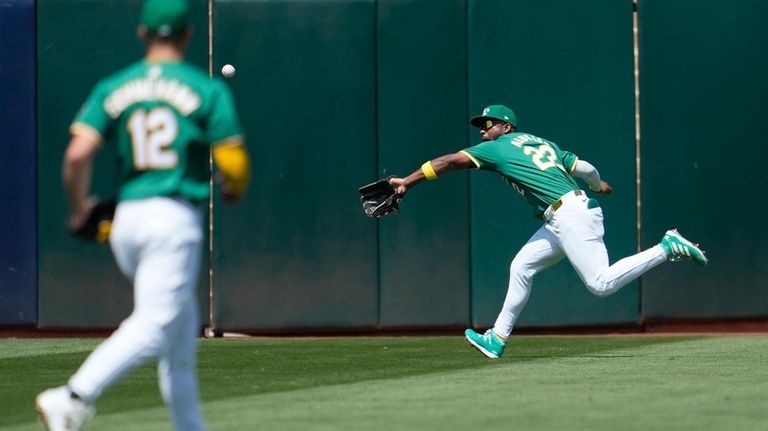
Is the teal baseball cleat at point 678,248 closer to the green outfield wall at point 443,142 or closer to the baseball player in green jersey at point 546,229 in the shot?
the baseball player in green jersey at point 546,229

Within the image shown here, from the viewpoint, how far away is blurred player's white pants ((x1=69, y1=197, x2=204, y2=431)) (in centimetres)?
550

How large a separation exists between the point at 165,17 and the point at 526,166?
549 centimetres

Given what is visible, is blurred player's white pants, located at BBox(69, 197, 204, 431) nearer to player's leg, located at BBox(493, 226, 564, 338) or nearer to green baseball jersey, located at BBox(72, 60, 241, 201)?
green baseball jersey, located at BBox(72, 60, 241, 201)

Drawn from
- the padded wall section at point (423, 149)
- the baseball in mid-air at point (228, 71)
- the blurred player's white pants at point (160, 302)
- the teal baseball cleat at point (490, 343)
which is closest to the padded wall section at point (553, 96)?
the padded wall section at point (423, 149)

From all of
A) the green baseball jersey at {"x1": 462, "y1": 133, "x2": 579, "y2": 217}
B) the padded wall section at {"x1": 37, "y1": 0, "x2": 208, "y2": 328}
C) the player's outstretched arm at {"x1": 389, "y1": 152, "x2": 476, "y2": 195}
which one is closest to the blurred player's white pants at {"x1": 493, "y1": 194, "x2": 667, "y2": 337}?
the green baseball jersey at {"x1": 462, "y1": 133, "x2": 579, "y2": 217}

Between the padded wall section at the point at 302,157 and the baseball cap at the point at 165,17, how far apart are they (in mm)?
8435

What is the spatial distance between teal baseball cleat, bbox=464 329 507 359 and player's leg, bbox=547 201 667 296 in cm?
80

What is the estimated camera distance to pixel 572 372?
31.6 feet

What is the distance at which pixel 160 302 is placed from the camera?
5508 mm

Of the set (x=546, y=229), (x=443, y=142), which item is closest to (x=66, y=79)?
(x=443, y=142)

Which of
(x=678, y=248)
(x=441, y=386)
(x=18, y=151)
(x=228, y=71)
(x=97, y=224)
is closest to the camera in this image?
(x=97, y=224)

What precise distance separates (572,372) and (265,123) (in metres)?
5.53

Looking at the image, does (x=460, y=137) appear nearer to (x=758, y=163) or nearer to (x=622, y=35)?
(x=622, y=35)

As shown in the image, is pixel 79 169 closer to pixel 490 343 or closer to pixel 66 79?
pixel 490 343
